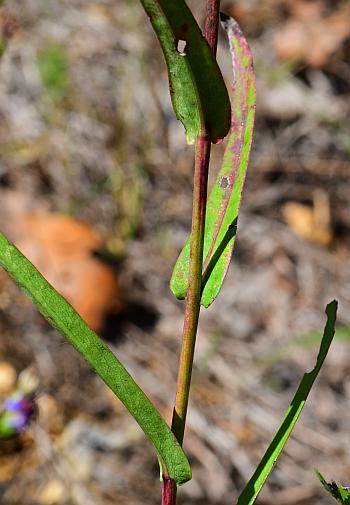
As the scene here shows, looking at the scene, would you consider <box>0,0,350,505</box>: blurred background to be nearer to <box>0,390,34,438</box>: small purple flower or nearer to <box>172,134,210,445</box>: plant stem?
<box>0,390,34,438</box>: small purple flower

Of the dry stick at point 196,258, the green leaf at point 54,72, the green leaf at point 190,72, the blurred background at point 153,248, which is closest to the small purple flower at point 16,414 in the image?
the blurred background at point 153,248

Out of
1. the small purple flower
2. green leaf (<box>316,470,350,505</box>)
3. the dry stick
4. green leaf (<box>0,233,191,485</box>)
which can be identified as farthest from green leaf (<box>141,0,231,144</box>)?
the small purple flower

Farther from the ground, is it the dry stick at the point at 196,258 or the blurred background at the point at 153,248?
the dry stick at the point at 196,258

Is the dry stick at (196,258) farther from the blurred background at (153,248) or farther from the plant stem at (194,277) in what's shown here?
the blurred background at (153,248)

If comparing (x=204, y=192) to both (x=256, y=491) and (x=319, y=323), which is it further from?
(x=319, y=323)


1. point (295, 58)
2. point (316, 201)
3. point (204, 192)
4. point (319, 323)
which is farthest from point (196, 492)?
point (295, 58)

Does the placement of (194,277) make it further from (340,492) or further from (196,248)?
(340,492)

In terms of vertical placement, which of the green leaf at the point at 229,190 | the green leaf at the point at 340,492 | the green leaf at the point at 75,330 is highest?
the green leaf at the point at 229,190

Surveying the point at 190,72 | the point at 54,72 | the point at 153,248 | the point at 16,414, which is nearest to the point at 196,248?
the point at 190,72
